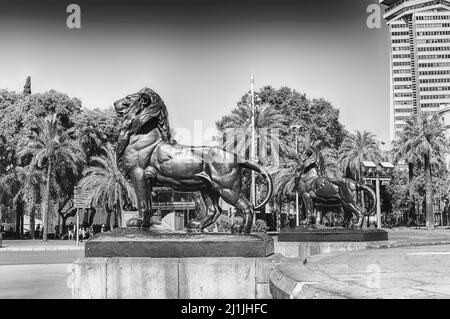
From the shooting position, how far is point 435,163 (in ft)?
165

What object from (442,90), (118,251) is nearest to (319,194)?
(118,251)

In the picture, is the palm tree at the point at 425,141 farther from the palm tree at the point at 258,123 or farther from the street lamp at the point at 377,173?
the palm tree at the point at 258,123

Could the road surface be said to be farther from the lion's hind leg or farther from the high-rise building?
the high-rise building

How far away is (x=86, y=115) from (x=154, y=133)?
38064 millimetres

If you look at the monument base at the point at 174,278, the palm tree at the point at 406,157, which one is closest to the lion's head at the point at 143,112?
the monument base at the point at 174,278

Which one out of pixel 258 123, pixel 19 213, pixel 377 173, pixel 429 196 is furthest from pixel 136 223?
pixel 429 196

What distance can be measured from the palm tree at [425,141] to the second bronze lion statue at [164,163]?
43625 mm

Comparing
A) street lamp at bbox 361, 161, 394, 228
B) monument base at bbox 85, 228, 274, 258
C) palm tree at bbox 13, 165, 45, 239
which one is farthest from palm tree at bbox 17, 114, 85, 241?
monument base at bbox 85, 228, 274, 258

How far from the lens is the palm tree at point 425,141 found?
157 ft

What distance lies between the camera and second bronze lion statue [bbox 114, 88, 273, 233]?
6977mm

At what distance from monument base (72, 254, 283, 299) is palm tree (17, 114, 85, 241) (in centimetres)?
3331

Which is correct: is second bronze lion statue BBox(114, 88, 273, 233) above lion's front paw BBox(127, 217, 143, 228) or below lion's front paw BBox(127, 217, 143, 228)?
above

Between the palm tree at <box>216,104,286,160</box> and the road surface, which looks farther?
the palm tree at <box>216,104,286,160</box>

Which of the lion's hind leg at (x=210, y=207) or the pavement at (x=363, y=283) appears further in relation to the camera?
the lion's hind leg at (x=210, y=207)
